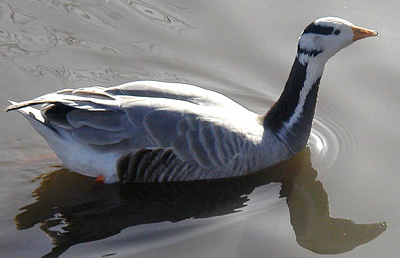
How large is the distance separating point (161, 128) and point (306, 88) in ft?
5.71

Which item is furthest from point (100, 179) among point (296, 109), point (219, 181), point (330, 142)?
point (330, 142)

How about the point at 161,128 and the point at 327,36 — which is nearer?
the point at 161,128

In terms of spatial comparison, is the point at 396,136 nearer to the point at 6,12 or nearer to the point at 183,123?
the point at 183,123

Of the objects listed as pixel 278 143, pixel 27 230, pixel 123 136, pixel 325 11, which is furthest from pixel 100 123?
pixel 325 11

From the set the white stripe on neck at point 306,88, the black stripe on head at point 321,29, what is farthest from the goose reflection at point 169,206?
the black stripe on head at point 321,29

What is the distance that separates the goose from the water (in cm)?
22

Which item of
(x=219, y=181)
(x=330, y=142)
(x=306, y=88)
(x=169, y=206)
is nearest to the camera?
(x=169, y=206)

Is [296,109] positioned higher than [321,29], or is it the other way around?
[321,29]

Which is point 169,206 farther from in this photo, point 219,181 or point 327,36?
point 327,36

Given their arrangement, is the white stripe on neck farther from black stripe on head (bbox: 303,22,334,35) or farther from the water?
the water

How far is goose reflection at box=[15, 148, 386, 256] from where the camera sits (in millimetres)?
6668

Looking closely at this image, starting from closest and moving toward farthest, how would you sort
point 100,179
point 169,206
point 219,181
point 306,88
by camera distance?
point 169,206
point 100,179
point 219,181
point 306,88

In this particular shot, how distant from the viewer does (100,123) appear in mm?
7121

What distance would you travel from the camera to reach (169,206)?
7.08 meters
